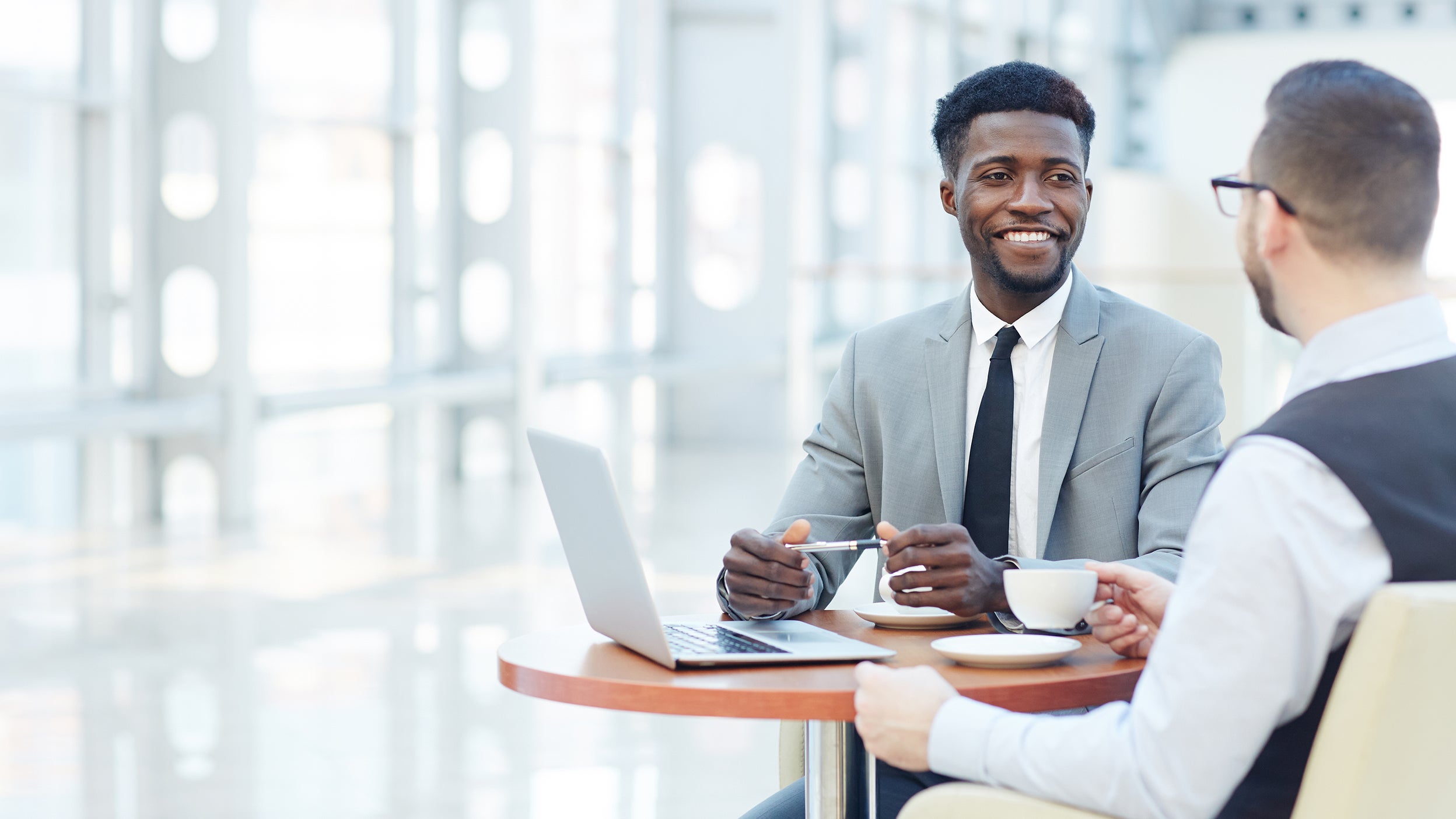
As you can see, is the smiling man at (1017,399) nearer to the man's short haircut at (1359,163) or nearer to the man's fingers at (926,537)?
the man's fingers at (926,537)

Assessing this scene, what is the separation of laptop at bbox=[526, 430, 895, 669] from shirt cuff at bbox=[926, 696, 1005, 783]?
0.56ft

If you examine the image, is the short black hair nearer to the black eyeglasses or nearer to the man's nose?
the man's nose

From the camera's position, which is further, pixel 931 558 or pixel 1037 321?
pixel 1037 321

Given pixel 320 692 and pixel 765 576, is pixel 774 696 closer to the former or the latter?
pixel 765 576

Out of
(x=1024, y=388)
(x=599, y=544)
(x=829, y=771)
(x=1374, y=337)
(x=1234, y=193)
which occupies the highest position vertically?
(x=1234, y=193)

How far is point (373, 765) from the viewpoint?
120 inches

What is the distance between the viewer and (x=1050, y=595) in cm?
144

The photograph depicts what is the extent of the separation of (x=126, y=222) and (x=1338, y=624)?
244 inches

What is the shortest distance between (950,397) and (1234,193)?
720 mm

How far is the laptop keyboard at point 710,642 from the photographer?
1.43 m

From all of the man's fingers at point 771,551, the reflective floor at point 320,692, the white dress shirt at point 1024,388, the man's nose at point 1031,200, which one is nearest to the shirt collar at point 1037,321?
the white dress shirt at point 1024,388

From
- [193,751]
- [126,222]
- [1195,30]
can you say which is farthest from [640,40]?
[1195,30]

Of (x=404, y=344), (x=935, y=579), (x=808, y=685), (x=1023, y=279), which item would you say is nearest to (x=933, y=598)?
(x=935, y=579)

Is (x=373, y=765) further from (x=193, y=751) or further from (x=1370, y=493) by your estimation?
(x=1370, y=493)
